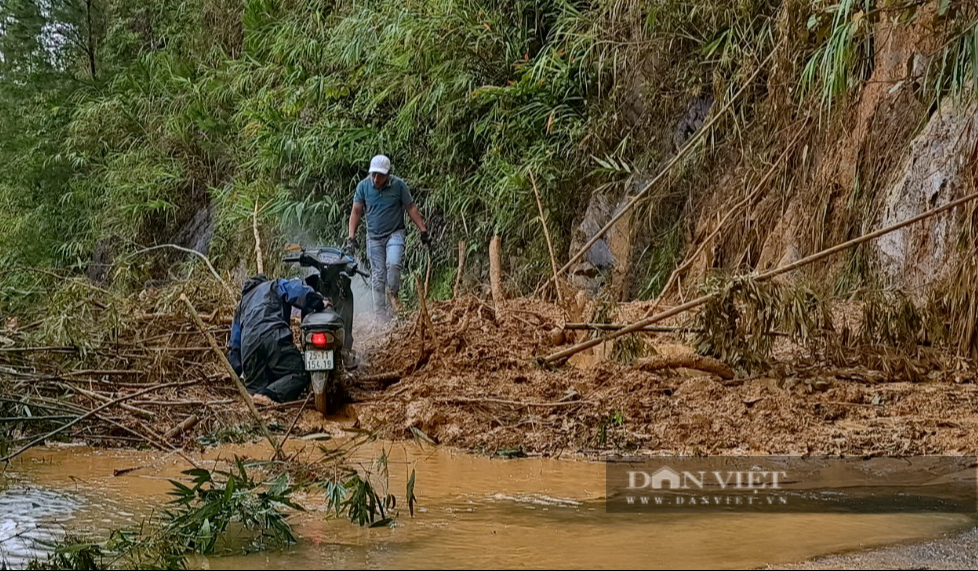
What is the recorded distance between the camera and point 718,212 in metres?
9.29

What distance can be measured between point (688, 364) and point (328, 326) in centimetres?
234

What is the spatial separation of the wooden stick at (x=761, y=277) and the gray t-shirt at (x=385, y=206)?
345cm

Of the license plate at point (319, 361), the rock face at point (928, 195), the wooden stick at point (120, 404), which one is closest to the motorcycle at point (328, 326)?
the license plate at point (319, 361)

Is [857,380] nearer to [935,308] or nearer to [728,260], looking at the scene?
[935,308]

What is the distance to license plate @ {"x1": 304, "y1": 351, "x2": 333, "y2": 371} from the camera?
589 centimetres

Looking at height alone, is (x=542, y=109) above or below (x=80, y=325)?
above

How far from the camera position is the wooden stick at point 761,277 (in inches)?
218

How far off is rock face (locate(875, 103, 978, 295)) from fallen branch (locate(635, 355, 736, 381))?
73.3 inches

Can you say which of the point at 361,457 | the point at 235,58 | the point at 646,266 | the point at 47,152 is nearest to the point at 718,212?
the point at 646,266

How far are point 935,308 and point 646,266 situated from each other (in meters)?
4.07

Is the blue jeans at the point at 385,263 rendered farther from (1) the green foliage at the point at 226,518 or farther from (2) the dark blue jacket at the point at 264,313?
(1) the green foliage at the point at 226,518

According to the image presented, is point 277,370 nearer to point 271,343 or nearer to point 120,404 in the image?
point 271,343

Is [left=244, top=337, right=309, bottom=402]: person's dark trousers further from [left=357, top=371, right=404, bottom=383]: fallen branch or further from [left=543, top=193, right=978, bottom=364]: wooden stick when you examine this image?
[left=543, top=193, right=978, bottom=364]: wooden stick

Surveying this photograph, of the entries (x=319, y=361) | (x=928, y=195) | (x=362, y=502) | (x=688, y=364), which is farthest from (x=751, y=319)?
(x=362, y=502)
